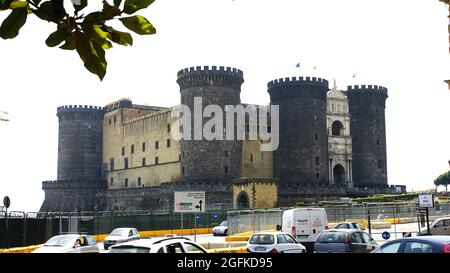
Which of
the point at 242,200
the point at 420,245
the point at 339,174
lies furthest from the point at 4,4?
the point at 339,174

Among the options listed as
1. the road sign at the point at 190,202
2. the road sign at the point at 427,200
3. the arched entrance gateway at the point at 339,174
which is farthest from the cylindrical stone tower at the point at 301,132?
the road sign at the point at 427,200

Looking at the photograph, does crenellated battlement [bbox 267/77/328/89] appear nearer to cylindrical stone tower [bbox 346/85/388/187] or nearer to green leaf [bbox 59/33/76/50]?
cylindrical stone tower [bbox 346/85/388/187]

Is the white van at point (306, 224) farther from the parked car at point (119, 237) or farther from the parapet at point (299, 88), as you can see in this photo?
the parapet at point (299, 88)

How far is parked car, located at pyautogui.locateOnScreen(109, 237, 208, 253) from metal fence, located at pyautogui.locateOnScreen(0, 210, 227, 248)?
15.3 m

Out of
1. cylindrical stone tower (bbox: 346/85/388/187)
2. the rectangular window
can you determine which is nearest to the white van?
cylindrical stone tower (bbox: 346/85/388/187)

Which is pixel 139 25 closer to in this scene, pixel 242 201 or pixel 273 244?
pixel 273 244

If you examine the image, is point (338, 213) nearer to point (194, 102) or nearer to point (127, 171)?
point (194, 102)

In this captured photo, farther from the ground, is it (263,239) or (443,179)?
(443,179)

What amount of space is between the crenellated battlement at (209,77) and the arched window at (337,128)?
42.5 feet

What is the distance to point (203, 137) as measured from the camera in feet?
188

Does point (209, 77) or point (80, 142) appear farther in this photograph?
point (80, 142)

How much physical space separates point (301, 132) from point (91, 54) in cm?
5905
